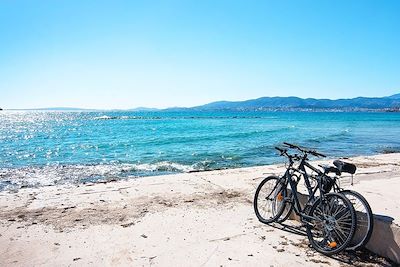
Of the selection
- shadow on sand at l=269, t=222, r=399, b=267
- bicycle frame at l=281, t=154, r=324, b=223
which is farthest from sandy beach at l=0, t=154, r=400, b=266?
bicycle frame at l=281, t=154, r=324, b=223

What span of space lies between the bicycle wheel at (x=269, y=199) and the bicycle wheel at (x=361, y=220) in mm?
1424

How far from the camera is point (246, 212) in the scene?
7152 millimetres

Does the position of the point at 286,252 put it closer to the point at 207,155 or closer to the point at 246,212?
the point at 246,212

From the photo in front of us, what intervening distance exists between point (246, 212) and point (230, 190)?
211cm

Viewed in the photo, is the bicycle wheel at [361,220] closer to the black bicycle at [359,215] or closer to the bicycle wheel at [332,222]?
the black bicycle at [359,215]

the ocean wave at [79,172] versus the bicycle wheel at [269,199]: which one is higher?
the bicycle wheel at [269,199]

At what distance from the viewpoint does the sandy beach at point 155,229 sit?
192 inches

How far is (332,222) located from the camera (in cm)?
501

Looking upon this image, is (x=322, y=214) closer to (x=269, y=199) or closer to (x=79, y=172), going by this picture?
(x=269, y=199)

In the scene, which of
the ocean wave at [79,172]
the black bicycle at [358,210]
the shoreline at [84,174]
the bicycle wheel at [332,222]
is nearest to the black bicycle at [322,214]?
the bicycle wheel at [332,222]

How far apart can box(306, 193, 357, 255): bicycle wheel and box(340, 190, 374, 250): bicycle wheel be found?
0.54 feet

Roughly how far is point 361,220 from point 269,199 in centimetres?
201

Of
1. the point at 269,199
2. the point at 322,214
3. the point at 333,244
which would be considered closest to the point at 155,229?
the point at 269,199

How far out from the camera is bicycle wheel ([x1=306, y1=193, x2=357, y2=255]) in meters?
4.74
